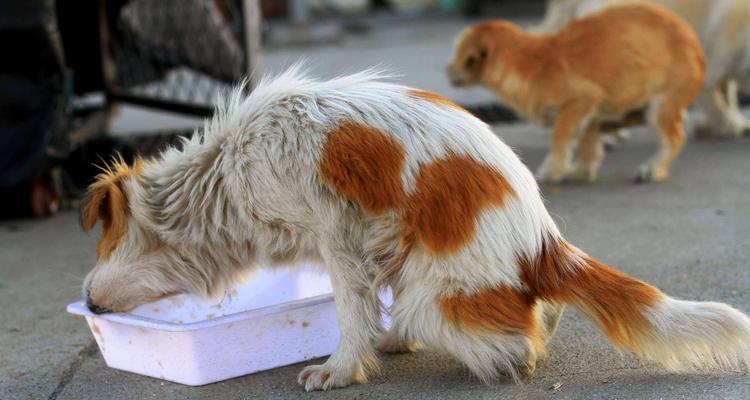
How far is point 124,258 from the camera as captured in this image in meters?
3.32

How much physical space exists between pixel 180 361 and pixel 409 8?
14890mm

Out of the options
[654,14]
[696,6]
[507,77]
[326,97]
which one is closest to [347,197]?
[326,97]

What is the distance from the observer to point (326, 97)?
315 cm

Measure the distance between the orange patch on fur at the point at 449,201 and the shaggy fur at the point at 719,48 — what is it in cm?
387

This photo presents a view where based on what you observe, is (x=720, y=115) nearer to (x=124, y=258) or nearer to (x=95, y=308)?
(x=124, y=258)

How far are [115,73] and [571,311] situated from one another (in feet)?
16.4

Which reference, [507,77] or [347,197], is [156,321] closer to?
[347,197]

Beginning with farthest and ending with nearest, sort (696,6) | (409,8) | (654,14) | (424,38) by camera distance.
Result: (409,8), (424,38), (696,6), (654,14)

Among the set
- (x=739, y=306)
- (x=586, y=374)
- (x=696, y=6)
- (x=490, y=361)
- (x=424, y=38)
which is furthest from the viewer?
(x=424, y=38)

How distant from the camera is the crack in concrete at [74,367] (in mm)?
3297

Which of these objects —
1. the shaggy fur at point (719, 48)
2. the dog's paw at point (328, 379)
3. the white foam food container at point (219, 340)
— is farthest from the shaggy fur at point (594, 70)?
the dog's paw at point (328, 379)

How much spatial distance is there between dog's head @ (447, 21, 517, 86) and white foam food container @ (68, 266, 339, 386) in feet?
9.02

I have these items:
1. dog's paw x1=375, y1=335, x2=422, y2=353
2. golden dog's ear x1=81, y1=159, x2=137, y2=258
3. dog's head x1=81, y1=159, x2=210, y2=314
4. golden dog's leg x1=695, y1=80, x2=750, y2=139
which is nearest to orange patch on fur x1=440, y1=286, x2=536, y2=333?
dog's paw x1=375, y1=335, x2=422, y2=353

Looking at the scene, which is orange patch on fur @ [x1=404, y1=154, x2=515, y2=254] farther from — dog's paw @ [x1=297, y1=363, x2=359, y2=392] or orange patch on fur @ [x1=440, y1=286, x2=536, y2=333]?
dog's paw @ [x1=297, y1=363, x2=359, y2=392]
